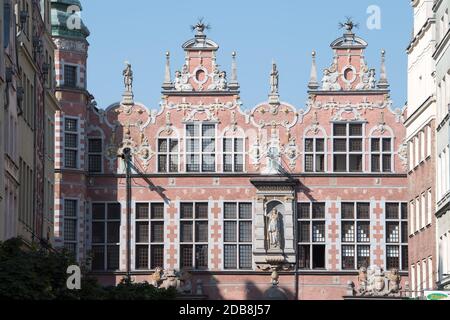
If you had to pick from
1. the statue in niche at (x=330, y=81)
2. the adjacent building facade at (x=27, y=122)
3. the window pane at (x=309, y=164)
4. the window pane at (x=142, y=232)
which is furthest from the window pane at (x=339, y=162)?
the adjacent building facade at (x=27, y=122)

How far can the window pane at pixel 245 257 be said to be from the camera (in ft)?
201

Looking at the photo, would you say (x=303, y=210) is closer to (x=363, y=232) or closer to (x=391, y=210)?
(x=363, y=232)

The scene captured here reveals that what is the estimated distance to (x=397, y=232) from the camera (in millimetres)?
61094

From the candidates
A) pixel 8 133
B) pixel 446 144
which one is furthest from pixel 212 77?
pixel 8 133

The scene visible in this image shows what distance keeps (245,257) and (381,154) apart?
7338 millimetres

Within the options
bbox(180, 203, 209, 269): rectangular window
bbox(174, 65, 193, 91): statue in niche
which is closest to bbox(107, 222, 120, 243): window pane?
bbox(180, 203, 209, 269): rectangular window

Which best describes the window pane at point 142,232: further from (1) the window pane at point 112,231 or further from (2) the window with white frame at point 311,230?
(2) the window with white frame at point 311,230

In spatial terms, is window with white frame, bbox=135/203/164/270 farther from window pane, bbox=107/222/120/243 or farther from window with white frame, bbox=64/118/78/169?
window with white frame, bbox=64/118/78/169

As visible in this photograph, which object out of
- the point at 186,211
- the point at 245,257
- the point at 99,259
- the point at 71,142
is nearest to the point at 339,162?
the point at 245,257

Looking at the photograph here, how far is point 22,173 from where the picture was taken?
136 feet

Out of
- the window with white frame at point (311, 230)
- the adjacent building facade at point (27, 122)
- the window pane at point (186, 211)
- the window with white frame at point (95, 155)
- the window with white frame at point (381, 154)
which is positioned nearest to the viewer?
the adjacent building facade at point (27, 122)

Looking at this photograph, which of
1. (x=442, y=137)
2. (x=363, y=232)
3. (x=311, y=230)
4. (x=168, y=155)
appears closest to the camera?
(x=442, y=137)

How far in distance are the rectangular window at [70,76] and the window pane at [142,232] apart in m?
6.65

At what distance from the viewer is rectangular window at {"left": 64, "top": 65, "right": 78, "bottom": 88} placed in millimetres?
61312
